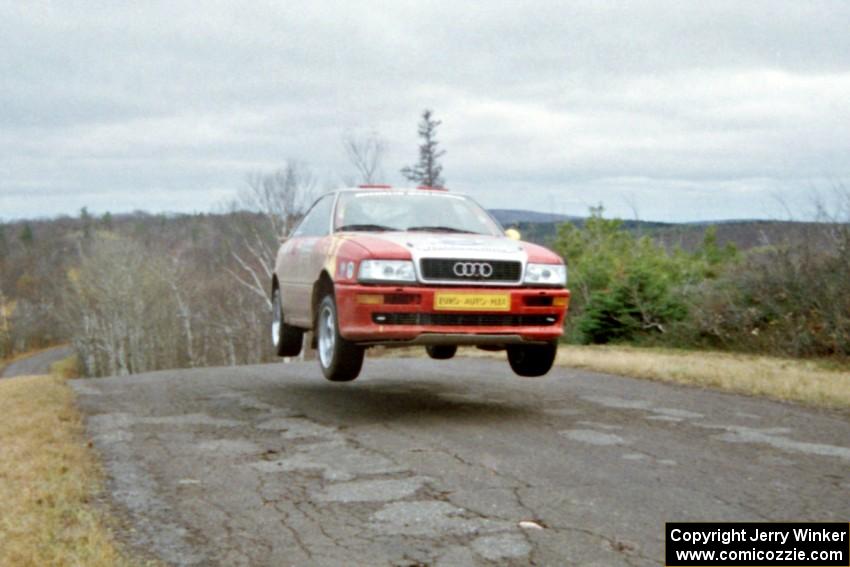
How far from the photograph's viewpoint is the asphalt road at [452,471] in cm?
412

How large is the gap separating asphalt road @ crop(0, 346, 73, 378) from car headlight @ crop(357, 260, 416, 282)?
286 ft

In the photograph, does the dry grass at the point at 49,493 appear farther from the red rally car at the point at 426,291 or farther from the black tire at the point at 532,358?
the black tire at the point at 532,358

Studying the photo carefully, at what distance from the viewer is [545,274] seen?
7.20 meters

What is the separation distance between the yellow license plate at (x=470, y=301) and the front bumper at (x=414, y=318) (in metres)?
0.03

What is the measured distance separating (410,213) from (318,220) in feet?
3.74

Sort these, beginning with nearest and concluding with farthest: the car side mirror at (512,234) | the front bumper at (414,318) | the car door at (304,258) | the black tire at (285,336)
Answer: the front bumper at (414,318)
the car door at (304,258)
the car side mirror at (512,234)
the black tire at (285,336)

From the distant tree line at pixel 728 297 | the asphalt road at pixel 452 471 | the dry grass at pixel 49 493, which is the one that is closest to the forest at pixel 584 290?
the distant tree line at pixel 728 297

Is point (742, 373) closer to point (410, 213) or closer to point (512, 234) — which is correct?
point (512, 234)

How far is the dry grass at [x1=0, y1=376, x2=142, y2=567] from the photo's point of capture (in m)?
4.00

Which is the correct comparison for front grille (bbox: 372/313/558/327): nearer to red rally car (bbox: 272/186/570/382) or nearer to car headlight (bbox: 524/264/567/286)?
red rally car (bbox: 272/186/570/382)

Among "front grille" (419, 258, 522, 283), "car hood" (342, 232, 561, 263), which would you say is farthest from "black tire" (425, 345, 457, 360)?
"front grille" (419, 258, 522, 283)

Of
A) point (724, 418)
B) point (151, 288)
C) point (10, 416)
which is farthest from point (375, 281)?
point (151, 288)

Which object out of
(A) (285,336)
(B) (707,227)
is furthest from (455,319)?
(B) (707,227)

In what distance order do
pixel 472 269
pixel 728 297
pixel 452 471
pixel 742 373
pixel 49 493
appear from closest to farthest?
pixel 49 493
pixel 452 471
pixel 472 269
pixel 742 373
pixel 728 297
